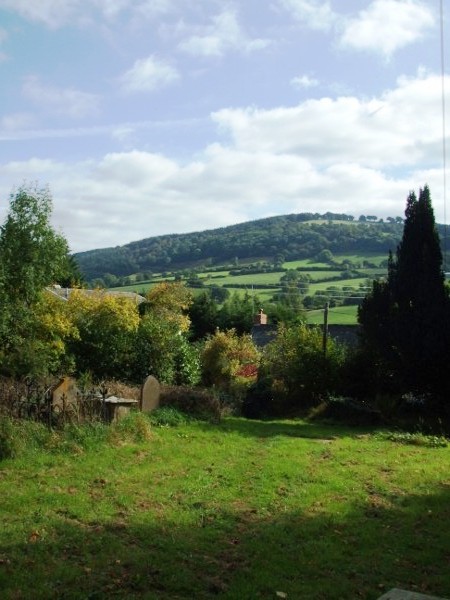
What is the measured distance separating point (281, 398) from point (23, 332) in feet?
40.3

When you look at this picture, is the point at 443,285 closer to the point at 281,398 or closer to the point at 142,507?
the point at 281,398

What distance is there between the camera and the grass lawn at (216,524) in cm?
675

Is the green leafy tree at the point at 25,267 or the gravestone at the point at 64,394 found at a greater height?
the green leafy tree at the point at 25,267

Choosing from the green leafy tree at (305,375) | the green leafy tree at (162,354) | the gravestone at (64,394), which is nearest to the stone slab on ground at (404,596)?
the gravestone at (64,394)

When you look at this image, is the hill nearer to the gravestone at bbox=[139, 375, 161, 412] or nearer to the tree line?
the tree line

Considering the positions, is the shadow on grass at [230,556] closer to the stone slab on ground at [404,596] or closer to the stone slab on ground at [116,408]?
the stone slab on ground at [404,596]

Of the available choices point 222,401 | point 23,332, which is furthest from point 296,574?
point 222,401

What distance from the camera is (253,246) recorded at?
4112 inches

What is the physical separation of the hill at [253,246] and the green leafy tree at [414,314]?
65.1 m

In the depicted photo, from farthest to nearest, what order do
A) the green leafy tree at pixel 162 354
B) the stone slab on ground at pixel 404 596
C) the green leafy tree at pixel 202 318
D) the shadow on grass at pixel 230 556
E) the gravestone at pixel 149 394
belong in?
the green leafy tree at pixel 202 318 → the green leafy tree at pixel 162 354 → the gravestone at pixel 149 394 → the shadow on grass at pixel 230 556 → the stone slab on ground at pixel 404 596

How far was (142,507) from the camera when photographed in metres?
9.62

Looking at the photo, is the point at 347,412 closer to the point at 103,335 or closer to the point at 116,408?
the point at 103,335

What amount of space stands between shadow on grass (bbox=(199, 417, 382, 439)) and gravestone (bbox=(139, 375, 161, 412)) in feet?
5.69

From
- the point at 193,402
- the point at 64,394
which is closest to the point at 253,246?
the point at 193,402
